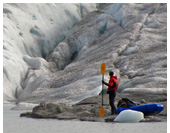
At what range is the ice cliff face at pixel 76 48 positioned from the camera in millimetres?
30266

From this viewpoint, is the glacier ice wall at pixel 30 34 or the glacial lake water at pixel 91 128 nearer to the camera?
the glacial lake water at pixel 91 128

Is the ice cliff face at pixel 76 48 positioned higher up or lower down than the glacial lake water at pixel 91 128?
higher up

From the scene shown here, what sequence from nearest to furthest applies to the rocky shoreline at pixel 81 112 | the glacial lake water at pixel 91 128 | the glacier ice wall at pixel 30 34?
the glacial lake water at pixel 91 128, the rocky shoreline at pixel 81 112, the glacier ice wall at pixel 30 34

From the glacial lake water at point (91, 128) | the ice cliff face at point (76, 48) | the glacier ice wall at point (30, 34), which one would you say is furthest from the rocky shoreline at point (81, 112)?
the glacier ice wall at point (30, 34)

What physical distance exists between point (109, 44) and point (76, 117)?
26.9m

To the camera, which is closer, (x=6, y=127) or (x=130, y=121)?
(x=6, y=127)

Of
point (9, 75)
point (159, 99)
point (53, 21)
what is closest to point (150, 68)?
point (159, 99)

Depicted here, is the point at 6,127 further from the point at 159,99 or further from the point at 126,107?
the point at 159,99

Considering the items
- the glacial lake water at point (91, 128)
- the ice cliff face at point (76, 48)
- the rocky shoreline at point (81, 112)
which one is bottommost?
the glacial lake water at point (91, 128)

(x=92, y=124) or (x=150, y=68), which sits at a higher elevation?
(x=150, y=68)

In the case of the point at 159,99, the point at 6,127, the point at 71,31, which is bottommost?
the point at 6,127

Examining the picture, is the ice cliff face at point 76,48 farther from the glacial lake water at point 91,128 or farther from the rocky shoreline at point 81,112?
the glacial lake water at point 91,128

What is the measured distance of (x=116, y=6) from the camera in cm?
4944

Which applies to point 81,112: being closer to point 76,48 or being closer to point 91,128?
point 91,128
